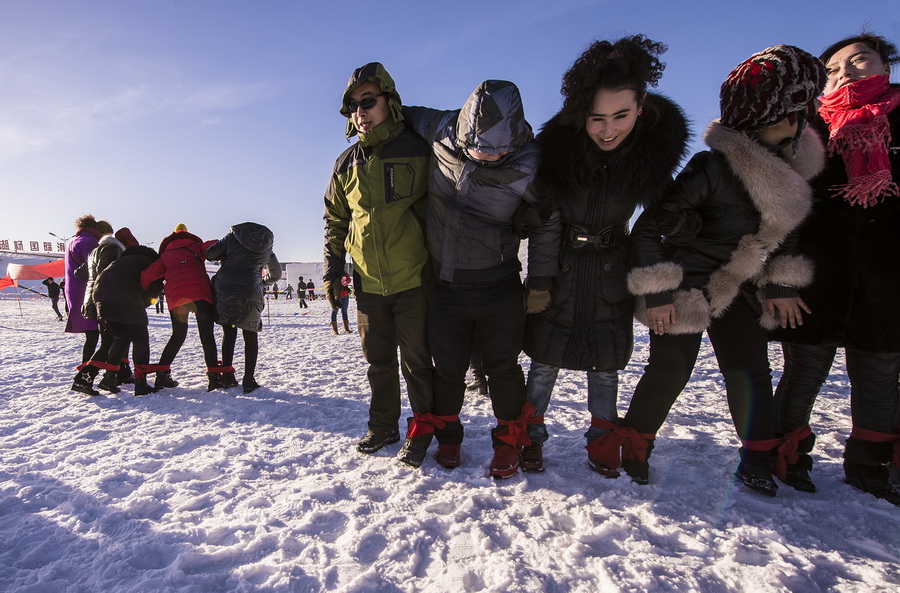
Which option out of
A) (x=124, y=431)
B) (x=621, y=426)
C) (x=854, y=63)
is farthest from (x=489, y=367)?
(x=124, y=431)

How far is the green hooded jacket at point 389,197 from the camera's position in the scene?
7.89ft

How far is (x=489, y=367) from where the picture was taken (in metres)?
2.36

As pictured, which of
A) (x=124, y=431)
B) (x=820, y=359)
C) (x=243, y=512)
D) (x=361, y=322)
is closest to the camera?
(x=243, y=512)

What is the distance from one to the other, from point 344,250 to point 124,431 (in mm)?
2091

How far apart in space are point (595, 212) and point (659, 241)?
330mm

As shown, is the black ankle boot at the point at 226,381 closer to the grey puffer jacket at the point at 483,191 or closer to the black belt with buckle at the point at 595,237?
the grey puffer jacket at the point at 483,191

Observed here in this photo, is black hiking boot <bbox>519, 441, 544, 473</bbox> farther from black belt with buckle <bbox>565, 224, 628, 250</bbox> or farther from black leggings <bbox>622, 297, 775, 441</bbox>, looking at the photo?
black belt with buckle <bbox>565, 224, 628, 250</bbox>

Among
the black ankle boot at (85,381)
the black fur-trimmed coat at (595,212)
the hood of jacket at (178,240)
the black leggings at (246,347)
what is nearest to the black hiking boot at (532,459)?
the black fur-trimmed coat at (595,212)

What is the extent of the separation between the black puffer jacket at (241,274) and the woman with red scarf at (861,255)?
436cm

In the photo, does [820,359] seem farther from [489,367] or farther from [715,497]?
[489,367]

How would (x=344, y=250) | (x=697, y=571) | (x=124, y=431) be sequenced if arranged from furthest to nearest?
1. (x=124, y=431)
2. (x=344, y=250)
3. (x=697, y=571)

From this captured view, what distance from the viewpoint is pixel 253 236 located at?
4438 mm

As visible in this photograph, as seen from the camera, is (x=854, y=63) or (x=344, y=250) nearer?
(x=854, y=63)

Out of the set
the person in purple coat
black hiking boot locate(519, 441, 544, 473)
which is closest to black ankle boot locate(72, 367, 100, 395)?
the person in purple coat
